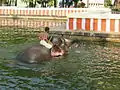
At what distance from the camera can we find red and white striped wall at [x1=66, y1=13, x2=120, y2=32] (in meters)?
29.2

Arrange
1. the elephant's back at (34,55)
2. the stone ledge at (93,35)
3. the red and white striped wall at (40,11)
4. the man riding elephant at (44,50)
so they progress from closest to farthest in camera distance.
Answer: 1. the elephant's back at (34,55)
2. the man riding elephant at (44,50)
3. the stone ledge at (93,35)
4. the red and white striped wall at (40,11)

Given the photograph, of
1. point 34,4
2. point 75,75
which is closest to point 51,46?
point 75,75

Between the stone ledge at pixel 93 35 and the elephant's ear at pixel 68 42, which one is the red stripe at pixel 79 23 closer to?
the stone ledge at pixel 93 35

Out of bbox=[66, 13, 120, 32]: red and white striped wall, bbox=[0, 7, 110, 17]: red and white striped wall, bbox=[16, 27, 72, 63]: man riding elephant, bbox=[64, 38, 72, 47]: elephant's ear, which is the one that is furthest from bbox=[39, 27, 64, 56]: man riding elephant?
bbox=[0, 7, 110, 17]: red and white striped wall

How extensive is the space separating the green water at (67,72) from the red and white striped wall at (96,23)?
7.52m

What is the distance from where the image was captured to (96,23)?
30.0 m

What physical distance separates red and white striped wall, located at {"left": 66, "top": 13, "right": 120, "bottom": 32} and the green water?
7.52 meters

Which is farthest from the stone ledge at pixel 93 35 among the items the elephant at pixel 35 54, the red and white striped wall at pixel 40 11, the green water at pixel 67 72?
the red and white striped wall at pixel 40 11

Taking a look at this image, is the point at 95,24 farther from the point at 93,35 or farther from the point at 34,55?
the point at 34,55

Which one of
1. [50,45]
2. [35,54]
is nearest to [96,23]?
[50,45]

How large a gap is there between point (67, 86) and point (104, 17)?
1674cm

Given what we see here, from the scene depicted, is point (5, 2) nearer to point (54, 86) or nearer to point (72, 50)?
point (72, 50)

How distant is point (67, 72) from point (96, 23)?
14480 millimetres

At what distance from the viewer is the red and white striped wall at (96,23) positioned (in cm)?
2924
